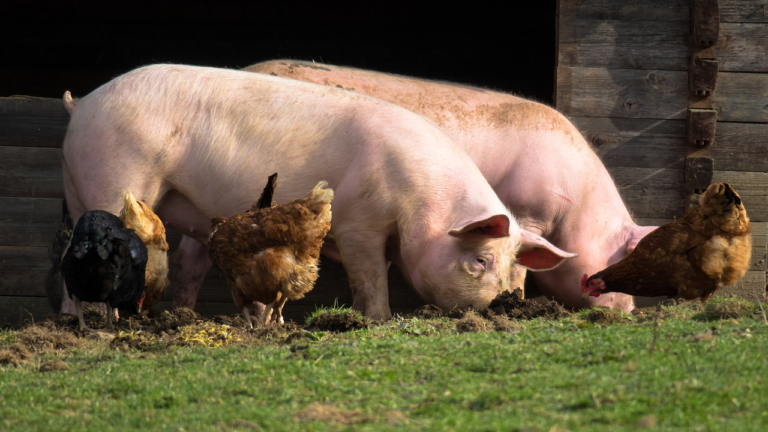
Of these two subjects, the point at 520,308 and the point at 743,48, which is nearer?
the point at 520,308

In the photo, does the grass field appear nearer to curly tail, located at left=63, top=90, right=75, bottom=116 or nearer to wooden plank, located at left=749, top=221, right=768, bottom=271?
curly tail, located at left=63, top=90, right=75, bottom=116

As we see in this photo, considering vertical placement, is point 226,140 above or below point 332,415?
above

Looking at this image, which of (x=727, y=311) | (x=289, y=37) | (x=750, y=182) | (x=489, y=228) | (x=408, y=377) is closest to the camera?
(x=408, y=377)

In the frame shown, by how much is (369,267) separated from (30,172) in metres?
3.45

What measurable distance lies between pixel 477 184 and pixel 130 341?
8.59ft

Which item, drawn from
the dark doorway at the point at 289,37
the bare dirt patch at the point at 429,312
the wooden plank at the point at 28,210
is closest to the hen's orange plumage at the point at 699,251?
the bare dirt patch at the point at 429,312

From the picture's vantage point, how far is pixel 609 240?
6820 mm

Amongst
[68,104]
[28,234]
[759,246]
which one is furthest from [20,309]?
[759,246]

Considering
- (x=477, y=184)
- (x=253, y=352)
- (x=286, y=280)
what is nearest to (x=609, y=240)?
(x=477, y=184)

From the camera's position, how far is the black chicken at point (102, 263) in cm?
519

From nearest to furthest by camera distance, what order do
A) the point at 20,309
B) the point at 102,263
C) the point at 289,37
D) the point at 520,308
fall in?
the point at 102,263 < the point at 520,308 < the point at 20,309 < the point at 289,37

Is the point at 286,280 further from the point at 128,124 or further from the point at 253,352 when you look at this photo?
the point at 128,124

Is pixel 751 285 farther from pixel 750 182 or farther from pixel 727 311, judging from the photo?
A: pixel 727 311

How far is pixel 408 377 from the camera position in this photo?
357 centimetres
